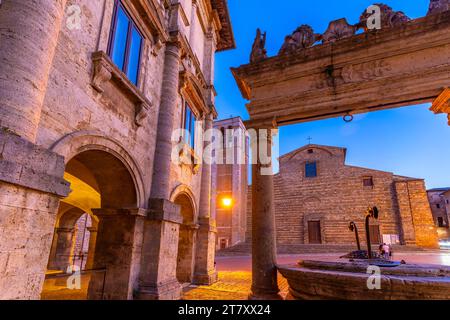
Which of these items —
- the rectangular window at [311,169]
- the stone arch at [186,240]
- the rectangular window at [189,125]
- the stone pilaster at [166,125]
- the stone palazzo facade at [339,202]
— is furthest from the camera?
the rectangular window at [311,169]

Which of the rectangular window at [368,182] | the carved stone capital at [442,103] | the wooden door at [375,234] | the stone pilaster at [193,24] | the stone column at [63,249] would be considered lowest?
the stone column at [63,249]

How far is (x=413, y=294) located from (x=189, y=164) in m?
7.58

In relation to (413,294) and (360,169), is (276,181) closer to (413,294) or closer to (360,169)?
(360,169)

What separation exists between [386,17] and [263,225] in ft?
14.9

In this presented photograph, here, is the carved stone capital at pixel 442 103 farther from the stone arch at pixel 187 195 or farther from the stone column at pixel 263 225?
the stone arch at pixel 187 195

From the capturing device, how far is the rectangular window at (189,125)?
31.7 feet

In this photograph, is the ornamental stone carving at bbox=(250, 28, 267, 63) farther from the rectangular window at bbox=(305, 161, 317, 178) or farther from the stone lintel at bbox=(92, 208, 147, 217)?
the rectangular window at bbox=(305, 161, 317, 178)

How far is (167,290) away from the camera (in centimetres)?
648

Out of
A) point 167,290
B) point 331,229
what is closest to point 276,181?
point 331,229

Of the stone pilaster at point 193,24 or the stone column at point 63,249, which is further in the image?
the stone column at point 63,249

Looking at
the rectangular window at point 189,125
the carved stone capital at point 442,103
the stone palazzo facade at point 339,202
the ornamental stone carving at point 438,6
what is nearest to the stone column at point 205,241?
the rectangular window at point 189,125

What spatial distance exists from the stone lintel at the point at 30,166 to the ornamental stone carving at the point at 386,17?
19.1ft

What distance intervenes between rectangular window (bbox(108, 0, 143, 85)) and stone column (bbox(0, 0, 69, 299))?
2.19 metres
